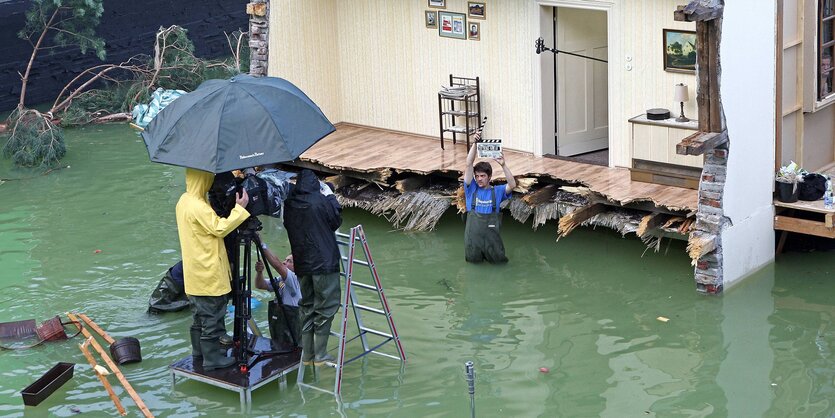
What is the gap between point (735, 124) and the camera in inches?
443

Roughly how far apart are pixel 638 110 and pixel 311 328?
17.2 feet

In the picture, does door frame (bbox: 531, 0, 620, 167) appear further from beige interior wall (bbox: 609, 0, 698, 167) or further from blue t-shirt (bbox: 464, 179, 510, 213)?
blue t-shirt (bbox: 464, 179, 510, 213)

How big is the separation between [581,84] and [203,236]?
6486mm

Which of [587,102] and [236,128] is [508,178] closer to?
[587,102]

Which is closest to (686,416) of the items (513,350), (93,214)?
(513,350)

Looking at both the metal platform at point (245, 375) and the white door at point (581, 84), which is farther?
the white door at point (581, 84)

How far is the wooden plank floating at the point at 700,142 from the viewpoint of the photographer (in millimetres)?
10867

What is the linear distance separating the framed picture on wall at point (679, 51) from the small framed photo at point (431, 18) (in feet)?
11.0

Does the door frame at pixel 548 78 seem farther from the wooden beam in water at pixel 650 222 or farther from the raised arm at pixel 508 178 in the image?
the raised arm at pixel 508 178

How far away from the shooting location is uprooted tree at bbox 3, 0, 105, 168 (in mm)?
17047

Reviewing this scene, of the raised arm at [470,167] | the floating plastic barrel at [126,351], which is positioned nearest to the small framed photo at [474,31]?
the raised arm at [470,167]

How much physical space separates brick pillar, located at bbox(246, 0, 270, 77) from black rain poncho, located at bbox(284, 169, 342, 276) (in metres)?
6.11

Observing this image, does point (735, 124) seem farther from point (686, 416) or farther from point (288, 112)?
point (288, 112)

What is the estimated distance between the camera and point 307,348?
9977 mm
